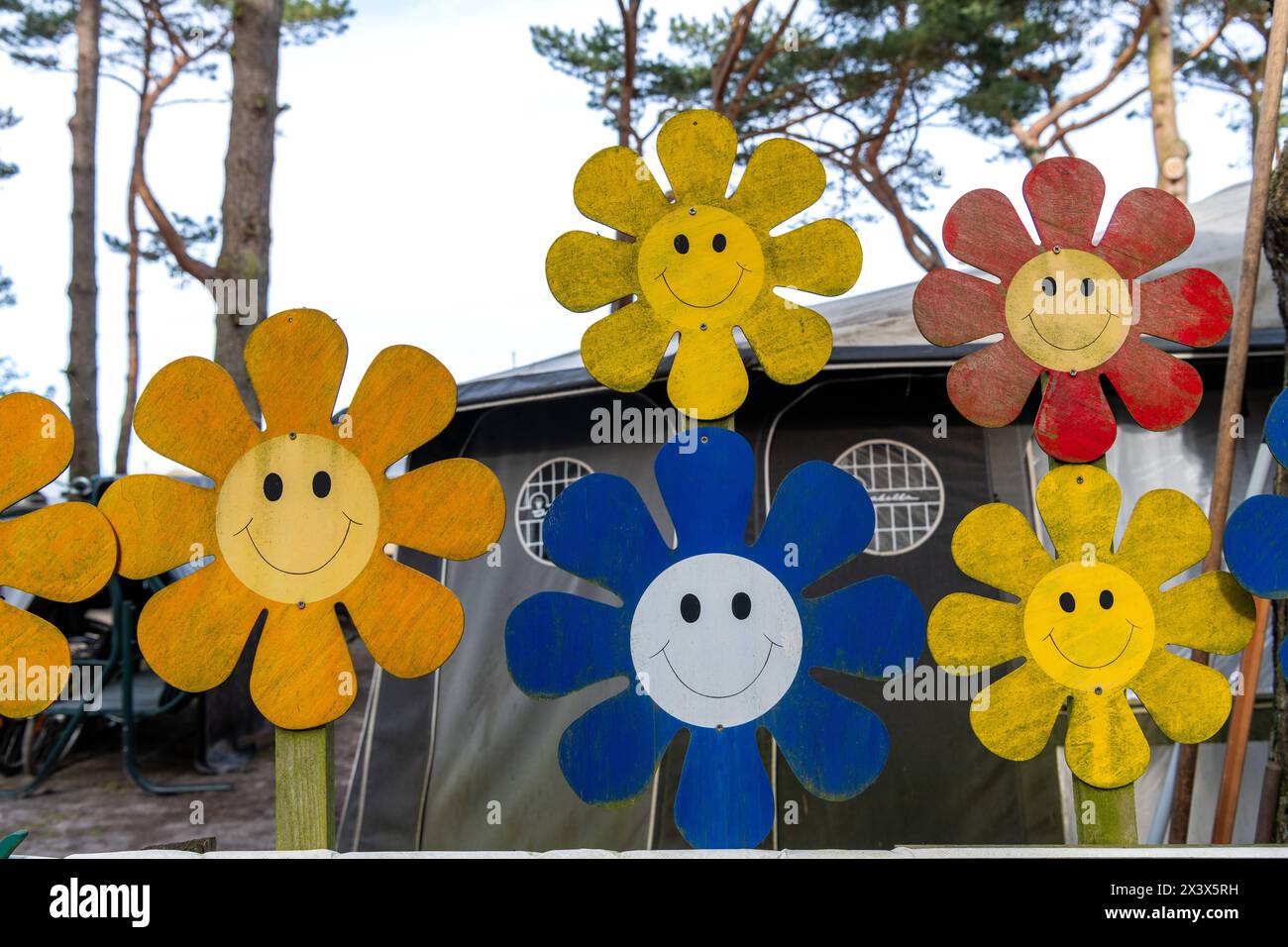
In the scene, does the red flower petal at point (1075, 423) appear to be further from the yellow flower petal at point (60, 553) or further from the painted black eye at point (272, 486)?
the yellow flower petal at point (60, 553)

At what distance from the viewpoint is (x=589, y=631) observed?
1.49 metres

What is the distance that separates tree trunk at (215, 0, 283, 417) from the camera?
4871 mm

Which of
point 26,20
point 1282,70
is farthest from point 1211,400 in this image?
point 26,20

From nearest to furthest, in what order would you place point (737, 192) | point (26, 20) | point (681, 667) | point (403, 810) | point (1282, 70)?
point (681, 667) < point (737, 192) < point (1282, 70) < point (403, 810) < point (26, 20)

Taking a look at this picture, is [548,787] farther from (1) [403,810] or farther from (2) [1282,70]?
(2) [1282,70]

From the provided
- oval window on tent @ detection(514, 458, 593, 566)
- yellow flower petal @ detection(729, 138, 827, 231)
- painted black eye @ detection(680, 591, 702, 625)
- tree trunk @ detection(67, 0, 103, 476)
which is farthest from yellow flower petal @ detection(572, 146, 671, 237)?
tree trunk @ detection(67, 0, 103, 476)

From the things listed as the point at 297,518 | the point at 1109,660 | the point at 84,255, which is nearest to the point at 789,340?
the point at 1109,660

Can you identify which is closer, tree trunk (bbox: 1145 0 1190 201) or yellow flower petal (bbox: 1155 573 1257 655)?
yellow flower petal (bbox: 1155 573 1257 655)

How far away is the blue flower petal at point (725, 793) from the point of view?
144 cm

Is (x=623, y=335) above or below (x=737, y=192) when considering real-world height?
below

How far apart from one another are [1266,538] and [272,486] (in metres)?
1.51

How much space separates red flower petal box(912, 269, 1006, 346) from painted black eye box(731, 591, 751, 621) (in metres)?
0.51

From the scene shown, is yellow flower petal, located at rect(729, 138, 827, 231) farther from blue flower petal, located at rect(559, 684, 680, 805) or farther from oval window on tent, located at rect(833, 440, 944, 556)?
oval window on tent, located at rect(833, 440, 944, 556)
